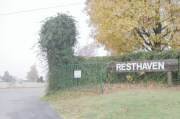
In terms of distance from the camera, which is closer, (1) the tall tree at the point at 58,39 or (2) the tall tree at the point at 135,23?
(1) the tall tree at the point at 58,39

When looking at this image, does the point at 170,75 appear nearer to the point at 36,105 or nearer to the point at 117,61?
the point at 117,61

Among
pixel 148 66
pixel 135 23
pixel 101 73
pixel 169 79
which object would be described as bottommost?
pixel 169 79

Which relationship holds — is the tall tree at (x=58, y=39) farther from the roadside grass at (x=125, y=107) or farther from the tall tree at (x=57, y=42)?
the roadside grass at (x=125, y=107)

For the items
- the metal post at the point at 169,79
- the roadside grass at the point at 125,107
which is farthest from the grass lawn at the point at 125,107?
the metal post at the point at 169,79

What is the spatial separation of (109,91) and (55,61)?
4.85m

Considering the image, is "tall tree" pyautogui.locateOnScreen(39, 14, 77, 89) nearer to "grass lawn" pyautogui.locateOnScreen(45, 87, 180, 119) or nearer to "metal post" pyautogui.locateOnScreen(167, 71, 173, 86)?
"grass lawn" pyautogui.locateOnScreen(45, 87, 180, 119)

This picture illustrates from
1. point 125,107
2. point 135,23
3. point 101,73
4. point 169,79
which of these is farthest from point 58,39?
point 125,107

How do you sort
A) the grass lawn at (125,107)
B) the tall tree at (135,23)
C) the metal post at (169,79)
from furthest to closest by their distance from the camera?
the tall tree at (135,23), the metal post at (169,79), the grass lawn at (125,107)

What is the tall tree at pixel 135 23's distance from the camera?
3125cm

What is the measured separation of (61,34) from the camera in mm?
28594

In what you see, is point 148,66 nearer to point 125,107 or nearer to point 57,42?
point 57,42

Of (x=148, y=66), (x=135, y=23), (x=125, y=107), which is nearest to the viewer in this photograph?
(x=125, y=107)

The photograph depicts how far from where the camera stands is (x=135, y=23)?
102ft

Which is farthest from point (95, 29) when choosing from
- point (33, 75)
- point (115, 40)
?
point (33, 75)
